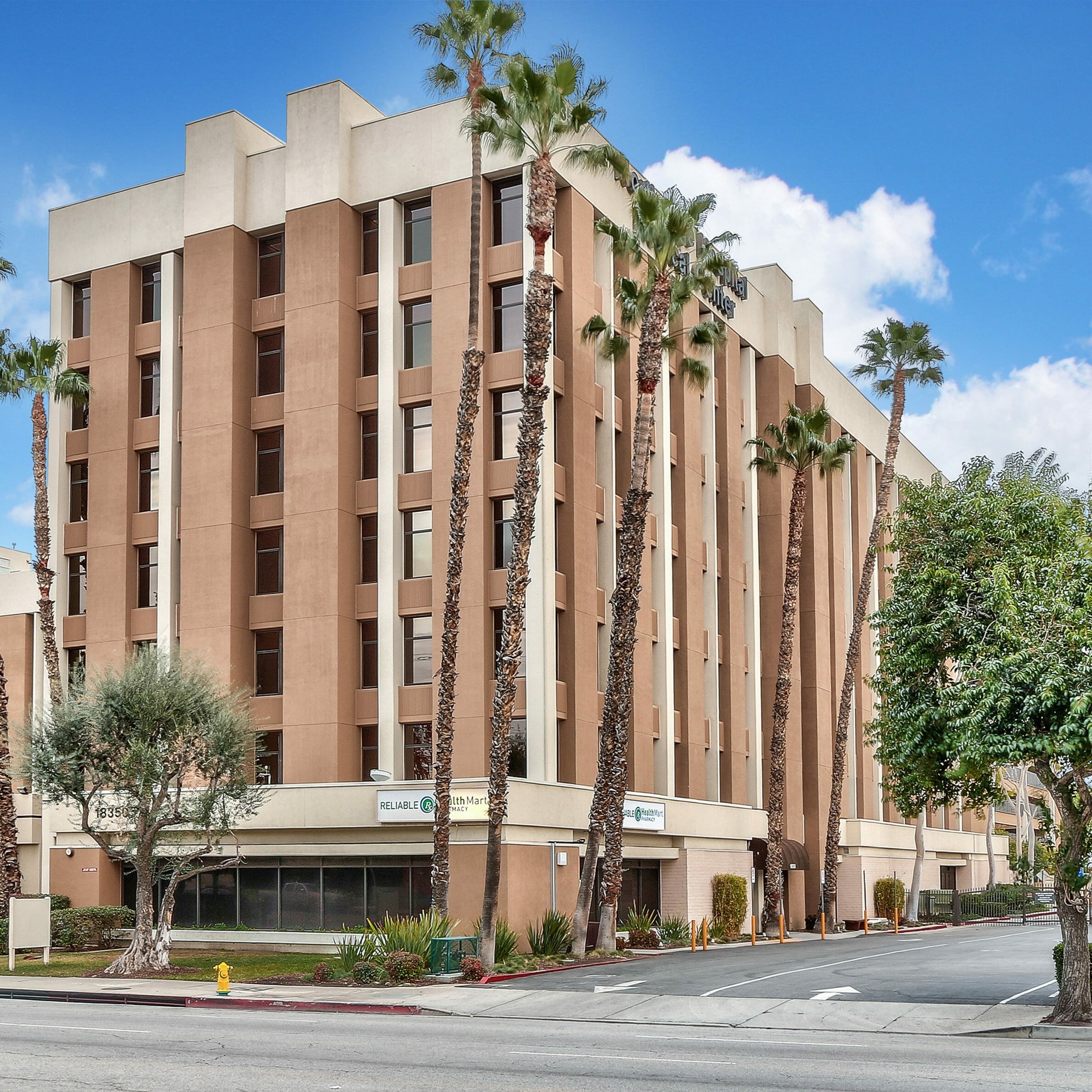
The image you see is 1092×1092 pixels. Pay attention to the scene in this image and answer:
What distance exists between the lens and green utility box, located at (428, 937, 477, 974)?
29344 mm

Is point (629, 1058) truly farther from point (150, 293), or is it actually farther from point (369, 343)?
point (150, 293)

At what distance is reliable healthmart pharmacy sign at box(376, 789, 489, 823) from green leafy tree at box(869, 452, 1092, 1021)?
38.1ft

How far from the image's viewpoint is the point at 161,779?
3228cm

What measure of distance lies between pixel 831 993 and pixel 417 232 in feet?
83.9

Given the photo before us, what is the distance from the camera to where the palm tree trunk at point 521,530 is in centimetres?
3127

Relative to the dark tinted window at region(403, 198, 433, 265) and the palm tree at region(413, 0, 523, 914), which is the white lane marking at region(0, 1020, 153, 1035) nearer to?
the palm tree at region(413, 0, 523, 914)

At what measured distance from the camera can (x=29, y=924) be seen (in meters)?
33.8

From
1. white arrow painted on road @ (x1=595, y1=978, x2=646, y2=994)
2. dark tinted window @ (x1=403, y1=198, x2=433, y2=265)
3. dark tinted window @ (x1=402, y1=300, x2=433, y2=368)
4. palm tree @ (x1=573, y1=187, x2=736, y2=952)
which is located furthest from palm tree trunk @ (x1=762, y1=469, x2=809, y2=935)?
white arrow painted on road @ (x1=595, y1=978, x2=646, y2=994)

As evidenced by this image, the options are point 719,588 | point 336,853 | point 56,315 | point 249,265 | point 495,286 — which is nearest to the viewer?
point 336,853

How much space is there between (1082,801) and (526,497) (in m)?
14.0

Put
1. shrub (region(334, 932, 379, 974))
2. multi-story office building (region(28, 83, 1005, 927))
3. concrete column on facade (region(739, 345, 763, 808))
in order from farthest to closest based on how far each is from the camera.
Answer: concrete column on facade (region(739, 345, 763, 808)), multi-story office building (region(28, 83, 1005, 927)), shrub (region(334, 932, 379, 974))

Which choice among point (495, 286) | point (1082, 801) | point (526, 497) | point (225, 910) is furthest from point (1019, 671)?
point (225, 910)

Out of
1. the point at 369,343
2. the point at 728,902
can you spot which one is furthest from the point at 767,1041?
the point at 369,343

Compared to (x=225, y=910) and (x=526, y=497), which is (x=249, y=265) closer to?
(x=526, y=497)
